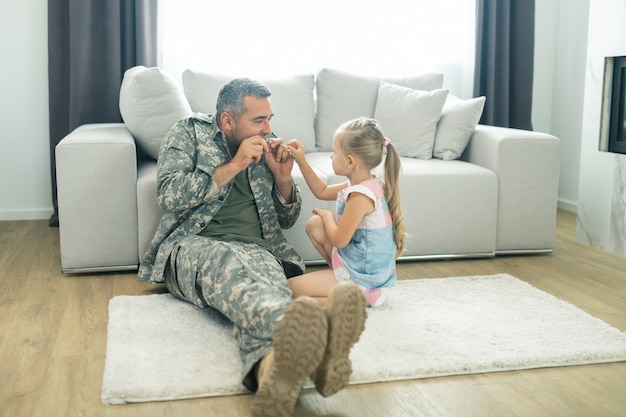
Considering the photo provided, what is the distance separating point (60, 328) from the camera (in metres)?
2.41

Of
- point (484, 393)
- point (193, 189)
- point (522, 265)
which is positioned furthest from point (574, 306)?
point (193, 189)

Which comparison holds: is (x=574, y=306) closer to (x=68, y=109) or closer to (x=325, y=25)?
(x=325, y=25)

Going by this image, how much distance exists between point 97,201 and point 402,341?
1464 mm

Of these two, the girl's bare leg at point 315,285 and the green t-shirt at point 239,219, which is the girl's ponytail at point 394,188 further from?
the green t-shirt at point 239,219

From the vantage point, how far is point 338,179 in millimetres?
3178

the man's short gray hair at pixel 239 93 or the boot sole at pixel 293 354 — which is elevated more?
the man's short gray hair at pixel 239 93

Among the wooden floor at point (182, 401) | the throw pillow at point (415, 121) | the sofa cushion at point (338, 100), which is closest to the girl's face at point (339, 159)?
the wooden floor at point (182, 401)

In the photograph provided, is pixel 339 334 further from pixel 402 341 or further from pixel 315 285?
pixel 315 285

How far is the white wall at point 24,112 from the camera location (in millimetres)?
4094

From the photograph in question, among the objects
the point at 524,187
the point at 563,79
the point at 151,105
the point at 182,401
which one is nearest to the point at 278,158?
the point at 151,105

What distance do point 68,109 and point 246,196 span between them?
1.90 metres

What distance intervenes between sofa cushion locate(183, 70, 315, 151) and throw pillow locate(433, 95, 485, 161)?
70cm

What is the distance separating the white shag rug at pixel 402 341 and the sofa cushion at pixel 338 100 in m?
1.33

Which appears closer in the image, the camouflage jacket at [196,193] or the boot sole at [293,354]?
the boot sole at [293,354]
